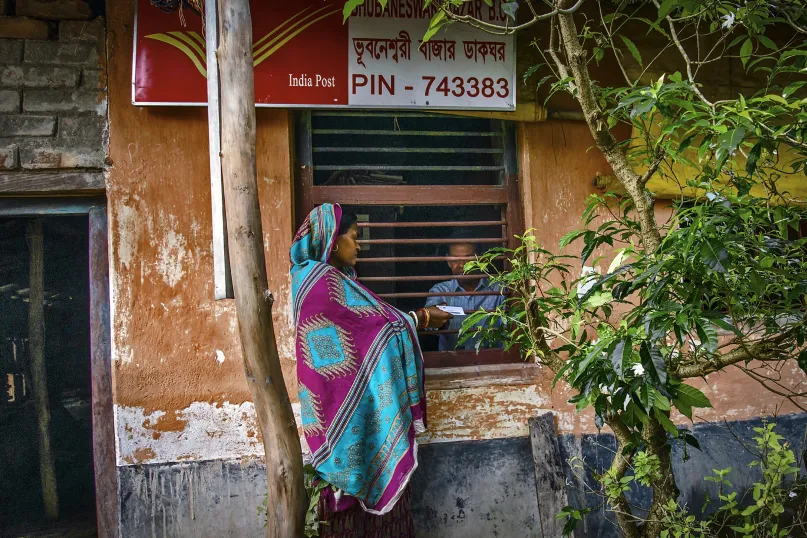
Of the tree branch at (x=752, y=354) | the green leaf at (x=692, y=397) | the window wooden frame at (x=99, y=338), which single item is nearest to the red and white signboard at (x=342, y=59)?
the window wooden frame at (x=99, y=338)

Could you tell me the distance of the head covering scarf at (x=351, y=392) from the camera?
294 centimetres

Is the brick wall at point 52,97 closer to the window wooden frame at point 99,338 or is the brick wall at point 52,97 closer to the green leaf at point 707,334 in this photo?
the window wooden frame at point 99,338

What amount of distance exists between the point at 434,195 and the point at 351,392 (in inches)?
54.9

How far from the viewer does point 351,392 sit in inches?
117

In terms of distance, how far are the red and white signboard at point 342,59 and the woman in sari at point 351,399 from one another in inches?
35.4

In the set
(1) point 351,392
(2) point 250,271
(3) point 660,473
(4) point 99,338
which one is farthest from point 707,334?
(4) point 99,338

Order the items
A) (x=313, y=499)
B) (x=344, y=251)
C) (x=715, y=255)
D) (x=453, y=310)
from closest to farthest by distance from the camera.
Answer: (x=715, y=255) → (x=313, y=499) → (x=344, y=251) → (x=453, y=310)

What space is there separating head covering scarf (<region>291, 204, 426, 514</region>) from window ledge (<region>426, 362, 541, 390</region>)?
65cm

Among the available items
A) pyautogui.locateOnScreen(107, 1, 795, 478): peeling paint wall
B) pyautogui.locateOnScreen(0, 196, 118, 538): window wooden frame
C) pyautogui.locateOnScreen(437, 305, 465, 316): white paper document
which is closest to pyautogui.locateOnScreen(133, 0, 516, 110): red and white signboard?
pyautogui.locateOnScreen(107, 1, 795, 478): peeling paint wall

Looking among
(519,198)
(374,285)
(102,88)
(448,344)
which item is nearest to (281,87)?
(102,88)

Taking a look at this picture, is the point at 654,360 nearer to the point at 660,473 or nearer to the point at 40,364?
the point at 660,473

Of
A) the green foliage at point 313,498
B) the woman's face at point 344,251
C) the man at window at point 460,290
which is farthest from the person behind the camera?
the man at window at point 460,290

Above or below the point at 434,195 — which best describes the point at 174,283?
below

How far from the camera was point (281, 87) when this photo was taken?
352cm
